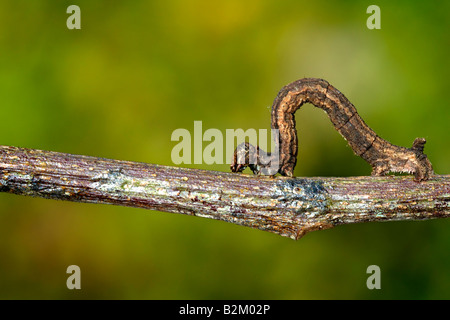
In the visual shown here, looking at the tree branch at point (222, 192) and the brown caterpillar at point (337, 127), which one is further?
the brown caterpillar at point (337, 127)

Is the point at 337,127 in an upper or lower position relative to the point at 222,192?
upper

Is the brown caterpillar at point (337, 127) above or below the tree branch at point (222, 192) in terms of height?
above

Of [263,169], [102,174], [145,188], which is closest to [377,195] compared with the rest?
[263,169]

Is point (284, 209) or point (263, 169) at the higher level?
point (263, 169)

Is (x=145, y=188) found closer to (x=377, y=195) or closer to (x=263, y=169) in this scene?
(x=263, y=169)
